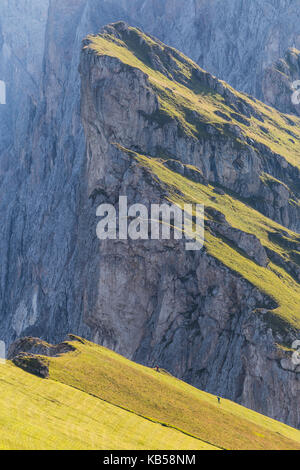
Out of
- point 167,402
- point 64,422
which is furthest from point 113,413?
point 167,402

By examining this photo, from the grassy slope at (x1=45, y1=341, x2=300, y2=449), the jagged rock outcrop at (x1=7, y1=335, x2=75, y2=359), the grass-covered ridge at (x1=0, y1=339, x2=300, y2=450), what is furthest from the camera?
→ the jagged rock outcrop at (x1=7, y1=335, x2=75, y2=359)

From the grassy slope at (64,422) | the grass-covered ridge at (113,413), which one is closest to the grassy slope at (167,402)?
the grass-covered ridge at (113,413)

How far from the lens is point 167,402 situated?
411 feet

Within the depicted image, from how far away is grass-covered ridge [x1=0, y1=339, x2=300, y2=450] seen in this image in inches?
3853

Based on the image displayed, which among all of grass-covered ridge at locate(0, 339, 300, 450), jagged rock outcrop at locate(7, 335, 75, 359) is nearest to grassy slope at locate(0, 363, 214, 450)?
grass-covered ridge at locate(0, 339, 300, 450)

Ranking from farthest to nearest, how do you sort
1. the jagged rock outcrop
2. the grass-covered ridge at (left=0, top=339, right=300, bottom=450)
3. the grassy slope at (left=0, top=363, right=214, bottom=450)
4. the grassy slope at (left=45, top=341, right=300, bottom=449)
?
the jagged rock outcrop
the grassy slope at (left=45, top=341, right=300, bottom=449)
the grass-covered ridge at (left=0, top=339, right=300, bottom=450)
the grassy slope at (left=0, top=363, right=214, bottom=450)

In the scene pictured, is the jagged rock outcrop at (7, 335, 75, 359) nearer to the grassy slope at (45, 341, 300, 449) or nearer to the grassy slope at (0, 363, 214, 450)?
the grassy slope at (45, 341, 300, 449)

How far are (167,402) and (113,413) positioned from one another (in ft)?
46.9

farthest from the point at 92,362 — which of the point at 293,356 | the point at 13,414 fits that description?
the point at 293,356

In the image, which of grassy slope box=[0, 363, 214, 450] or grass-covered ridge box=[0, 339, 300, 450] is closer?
grassy slope box=[0, 363, 214, 450]

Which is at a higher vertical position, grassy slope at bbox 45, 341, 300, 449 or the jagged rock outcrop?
the jagged rock outcrop

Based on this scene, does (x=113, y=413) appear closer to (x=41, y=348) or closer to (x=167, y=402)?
(x=167, y=402)

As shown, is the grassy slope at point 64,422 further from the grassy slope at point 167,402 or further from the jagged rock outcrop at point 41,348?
the jagged rock outcrop at point 41,348
